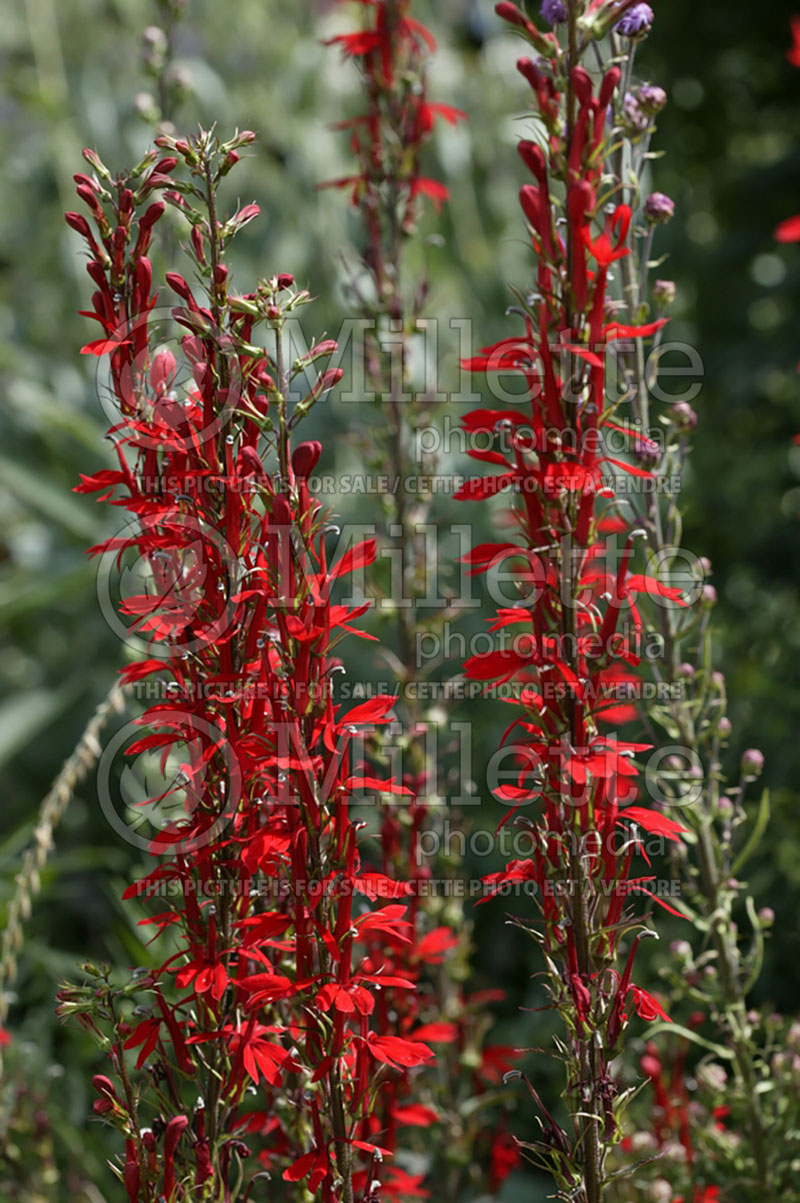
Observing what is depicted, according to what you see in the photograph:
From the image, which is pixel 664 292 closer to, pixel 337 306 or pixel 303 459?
pixel 303 459

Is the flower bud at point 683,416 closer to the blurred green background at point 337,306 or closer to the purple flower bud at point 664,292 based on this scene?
the purple flower bud at point 664,292

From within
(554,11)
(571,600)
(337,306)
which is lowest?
(571,600)

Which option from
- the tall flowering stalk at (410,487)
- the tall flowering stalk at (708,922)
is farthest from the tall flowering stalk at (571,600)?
the tall flowering stalk at (410,487)

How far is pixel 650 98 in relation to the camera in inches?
45.4

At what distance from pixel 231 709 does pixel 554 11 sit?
653 mm

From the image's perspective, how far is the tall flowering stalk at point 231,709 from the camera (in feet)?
2.79

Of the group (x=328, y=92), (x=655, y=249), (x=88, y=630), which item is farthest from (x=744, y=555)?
(x=328, y=92)

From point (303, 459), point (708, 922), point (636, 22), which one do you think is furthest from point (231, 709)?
point (636, 22)

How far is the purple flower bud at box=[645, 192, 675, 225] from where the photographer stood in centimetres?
117

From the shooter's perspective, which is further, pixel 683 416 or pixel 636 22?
pixel 683 416

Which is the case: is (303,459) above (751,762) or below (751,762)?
above

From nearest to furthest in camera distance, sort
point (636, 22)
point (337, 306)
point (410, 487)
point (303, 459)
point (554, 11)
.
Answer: point (303, 459), point (554, 11), point (636, 22), point (410, 487), point (337, 306)

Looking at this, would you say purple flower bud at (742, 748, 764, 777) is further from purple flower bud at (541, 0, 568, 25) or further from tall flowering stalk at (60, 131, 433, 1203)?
purple flower bud at (541, 0, 568, 25)

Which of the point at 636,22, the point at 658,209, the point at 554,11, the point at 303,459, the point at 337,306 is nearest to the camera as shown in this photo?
the point at 303,459
